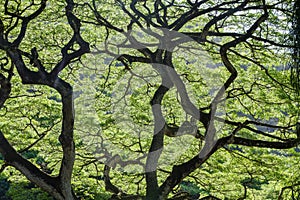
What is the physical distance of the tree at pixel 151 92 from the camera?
19.4ft

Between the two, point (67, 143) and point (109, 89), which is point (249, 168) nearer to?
point (109, 89)

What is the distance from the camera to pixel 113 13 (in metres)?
6.77

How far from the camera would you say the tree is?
5922 mm

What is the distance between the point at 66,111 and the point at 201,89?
2.74 meters

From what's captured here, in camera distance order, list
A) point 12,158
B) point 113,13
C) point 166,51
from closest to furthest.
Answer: point 12,158
point 166,51
point 113,13

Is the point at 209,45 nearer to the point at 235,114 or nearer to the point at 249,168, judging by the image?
the point at 235,114

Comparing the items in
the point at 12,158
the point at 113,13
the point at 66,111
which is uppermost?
the point at 113,13

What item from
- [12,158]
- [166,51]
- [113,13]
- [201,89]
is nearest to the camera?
[12,158]

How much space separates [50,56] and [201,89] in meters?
2.64

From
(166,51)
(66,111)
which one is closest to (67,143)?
(66,111)

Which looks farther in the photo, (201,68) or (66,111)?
(201,68)

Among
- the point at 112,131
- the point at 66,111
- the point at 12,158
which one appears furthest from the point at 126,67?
the point at 12,158

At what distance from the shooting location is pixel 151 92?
7773 mm

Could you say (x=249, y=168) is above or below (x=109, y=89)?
below
